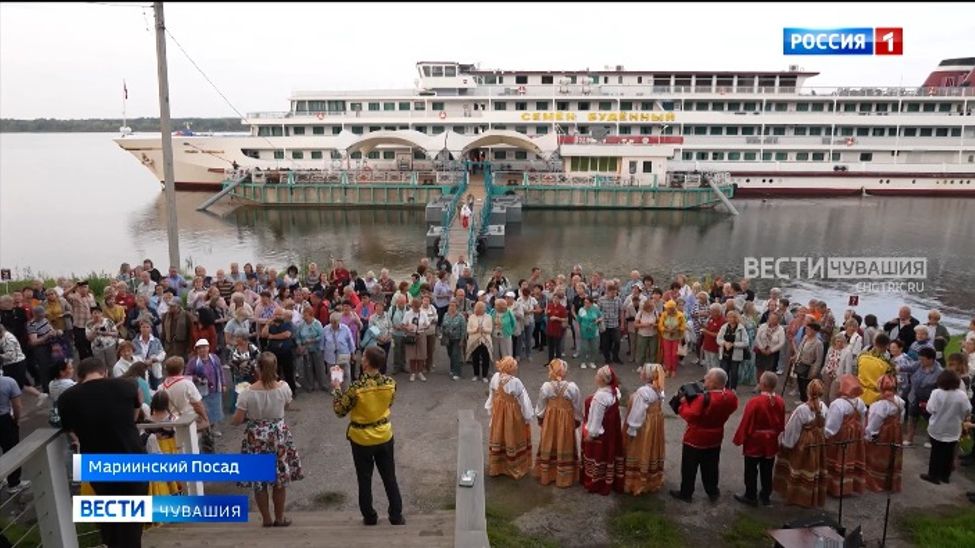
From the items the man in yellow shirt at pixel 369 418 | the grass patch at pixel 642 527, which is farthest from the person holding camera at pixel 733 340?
the man in yellow shirt at pixel 369 418

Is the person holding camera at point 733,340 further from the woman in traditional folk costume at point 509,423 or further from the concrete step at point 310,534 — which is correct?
the concrete step at point 310,534

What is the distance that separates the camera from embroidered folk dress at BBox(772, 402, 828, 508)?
6.14 m

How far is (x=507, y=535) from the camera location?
18.5 feet

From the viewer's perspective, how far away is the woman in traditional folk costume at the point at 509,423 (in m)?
6.52

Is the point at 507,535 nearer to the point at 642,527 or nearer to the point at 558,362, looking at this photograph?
the point at 642,527

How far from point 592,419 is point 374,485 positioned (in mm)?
2313

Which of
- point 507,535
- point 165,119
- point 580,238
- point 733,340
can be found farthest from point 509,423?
point 580,238

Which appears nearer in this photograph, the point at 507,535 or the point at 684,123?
the point at 507,535

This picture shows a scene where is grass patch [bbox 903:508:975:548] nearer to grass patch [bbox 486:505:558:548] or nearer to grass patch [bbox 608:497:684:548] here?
grass patch [bbox 608:497:684:548]

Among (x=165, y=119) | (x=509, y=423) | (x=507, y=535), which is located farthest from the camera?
(x=165, y=119)

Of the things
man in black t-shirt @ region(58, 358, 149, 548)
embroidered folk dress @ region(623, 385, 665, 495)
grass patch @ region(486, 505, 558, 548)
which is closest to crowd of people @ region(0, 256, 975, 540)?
embroidered folk dress @ region(623, 385, 665, 495)

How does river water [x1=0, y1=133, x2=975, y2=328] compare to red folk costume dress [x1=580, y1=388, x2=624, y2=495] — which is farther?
river water [x1=0, y1=133, x2=975, y2=328]

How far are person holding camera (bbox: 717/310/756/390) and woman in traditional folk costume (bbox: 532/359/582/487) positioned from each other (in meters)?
3.63

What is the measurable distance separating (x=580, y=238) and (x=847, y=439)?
23.0 meters
